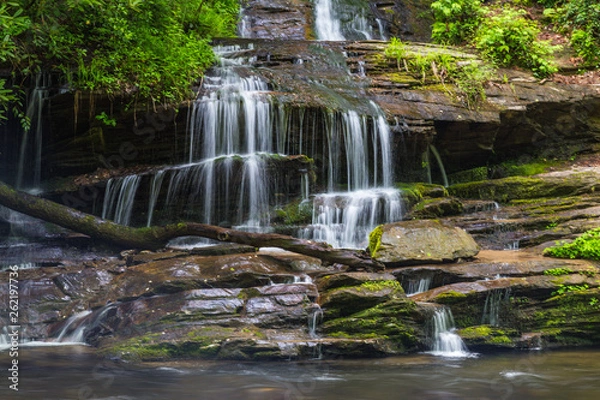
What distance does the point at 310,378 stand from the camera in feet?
17.5

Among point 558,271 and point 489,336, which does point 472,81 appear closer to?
point 558,271

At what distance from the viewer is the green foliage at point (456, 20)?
14703 mm

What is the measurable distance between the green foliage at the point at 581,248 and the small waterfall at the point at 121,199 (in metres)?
6.78

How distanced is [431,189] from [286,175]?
8.69 feet

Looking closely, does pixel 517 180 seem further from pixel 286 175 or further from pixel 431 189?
pixel 286 175

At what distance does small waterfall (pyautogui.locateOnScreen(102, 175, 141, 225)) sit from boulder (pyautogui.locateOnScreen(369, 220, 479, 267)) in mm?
4402

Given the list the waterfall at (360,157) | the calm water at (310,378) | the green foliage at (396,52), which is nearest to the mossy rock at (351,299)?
the calm water at (310,378)

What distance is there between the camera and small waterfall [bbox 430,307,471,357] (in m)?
6.49

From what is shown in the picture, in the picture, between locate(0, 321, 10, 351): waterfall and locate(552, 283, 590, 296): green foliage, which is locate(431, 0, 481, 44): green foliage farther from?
locate(0, 321, 10, 351): waterfall

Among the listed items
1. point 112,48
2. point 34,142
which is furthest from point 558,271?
point 34,142

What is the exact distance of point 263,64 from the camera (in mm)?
12031

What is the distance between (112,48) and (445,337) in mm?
7580

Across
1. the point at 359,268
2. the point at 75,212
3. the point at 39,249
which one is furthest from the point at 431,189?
the point at 39,249

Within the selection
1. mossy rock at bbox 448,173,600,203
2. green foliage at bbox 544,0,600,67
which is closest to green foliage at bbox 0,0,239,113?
mossy rock at bbox 448,173,600,203
